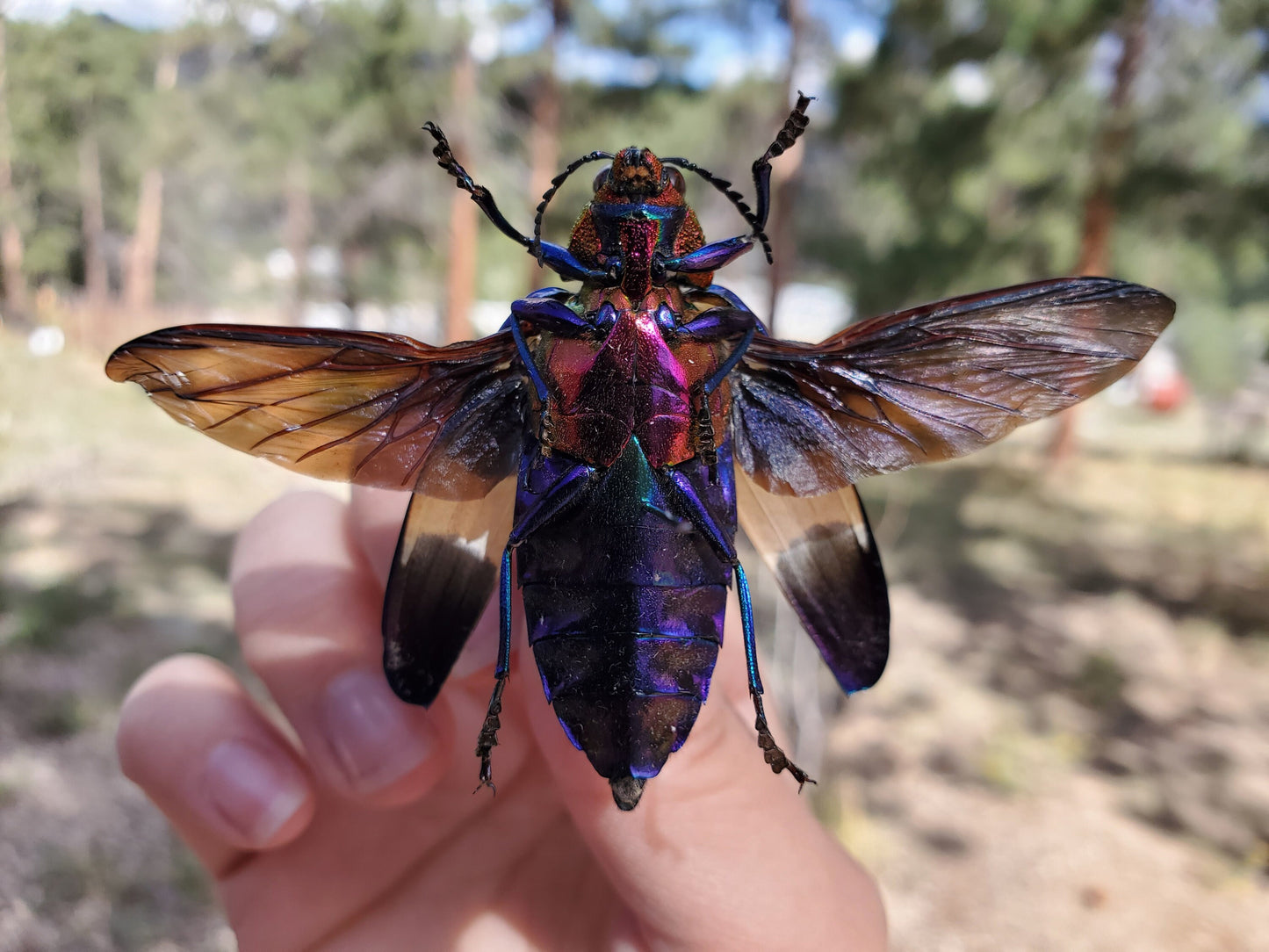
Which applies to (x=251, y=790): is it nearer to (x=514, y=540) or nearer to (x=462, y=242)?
(x=514, y=540)

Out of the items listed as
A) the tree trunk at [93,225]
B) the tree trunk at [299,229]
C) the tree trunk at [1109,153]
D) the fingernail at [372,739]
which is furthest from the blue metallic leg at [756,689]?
the tree trunk at [299,229]

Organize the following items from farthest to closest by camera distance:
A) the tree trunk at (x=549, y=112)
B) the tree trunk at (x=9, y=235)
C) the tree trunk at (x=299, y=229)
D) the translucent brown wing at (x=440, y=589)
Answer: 1. the tree trunk at (x=299, y=229)
2. the tree trunk at (x=549, y=112)
3. the tree trunk at (x=9, y=235)
4. the translucent brown wing at (x=440, y=589)

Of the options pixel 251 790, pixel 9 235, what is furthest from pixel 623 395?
pixel 9 235

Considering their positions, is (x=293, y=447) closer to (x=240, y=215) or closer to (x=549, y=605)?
(x=549, y=605)

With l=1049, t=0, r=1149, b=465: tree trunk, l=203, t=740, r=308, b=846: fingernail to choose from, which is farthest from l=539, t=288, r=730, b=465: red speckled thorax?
l=1049, t=0, r=1149, b=465: tree trunk

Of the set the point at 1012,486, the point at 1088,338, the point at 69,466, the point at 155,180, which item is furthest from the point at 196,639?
the point at 1012,486

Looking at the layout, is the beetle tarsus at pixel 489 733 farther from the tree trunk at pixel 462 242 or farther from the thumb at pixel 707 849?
the tree trunk at pixel 462 242
